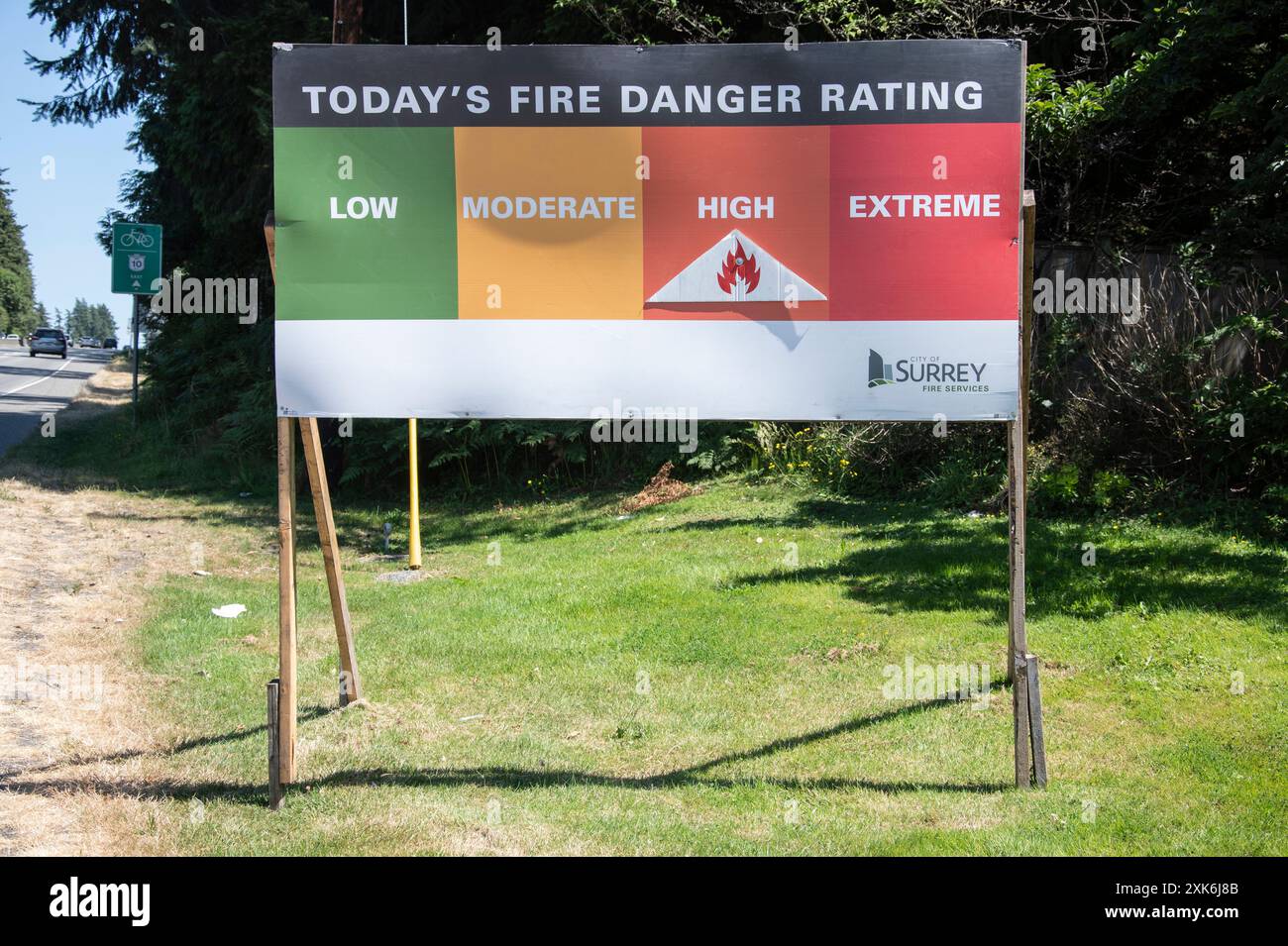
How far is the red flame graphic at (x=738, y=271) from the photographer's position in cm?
543

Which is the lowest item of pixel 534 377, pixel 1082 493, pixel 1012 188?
pixel 1082 493

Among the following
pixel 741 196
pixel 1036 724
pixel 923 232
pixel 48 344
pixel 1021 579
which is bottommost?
pixel 1036 724

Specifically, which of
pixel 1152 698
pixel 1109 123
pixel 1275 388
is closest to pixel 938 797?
pixel 1152 698

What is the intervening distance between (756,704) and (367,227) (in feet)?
11.6

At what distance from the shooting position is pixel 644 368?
18.0ft

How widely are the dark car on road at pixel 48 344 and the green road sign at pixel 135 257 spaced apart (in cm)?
4442

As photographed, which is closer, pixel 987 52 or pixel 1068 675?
pixel 987 52

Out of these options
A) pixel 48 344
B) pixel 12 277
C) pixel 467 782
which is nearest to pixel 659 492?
pixel 467 782

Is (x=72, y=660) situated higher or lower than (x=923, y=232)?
lower

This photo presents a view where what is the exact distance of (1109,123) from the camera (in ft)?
43.2

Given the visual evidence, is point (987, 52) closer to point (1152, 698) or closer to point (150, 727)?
point (1152, 698)

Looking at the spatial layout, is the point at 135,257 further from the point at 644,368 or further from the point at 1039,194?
the point at 644,368

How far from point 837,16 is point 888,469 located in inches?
236

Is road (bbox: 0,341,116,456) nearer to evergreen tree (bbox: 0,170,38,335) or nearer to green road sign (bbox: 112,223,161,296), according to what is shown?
green road sign (bbox: 112,223,161,296)
